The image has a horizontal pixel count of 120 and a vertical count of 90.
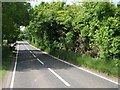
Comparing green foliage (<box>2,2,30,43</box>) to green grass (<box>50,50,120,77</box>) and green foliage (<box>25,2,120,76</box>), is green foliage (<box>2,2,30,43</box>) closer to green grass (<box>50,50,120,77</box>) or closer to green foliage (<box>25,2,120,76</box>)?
green foliage (<box>25,2,120,76</box>)

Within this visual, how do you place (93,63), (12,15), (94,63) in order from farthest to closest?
(12,15)
(93,63)
(94,63)

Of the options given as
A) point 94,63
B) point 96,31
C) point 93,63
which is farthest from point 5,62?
point 96,31

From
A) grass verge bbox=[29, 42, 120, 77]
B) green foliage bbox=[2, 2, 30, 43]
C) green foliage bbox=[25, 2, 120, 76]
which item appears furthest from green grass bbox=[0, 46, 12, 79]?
green foliage bbox=[25, 2, 120, 76]

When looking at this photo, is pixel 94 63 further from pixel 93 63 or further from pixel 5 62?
pixel 5 62

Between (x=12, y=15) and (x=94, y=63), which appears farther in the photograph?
(x=12, y=15)

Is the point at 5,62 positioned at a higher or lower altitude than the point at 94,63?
lower

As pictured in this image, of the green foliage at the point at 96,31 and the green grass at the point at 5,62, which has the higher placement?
the green foliage at the point at 96,31

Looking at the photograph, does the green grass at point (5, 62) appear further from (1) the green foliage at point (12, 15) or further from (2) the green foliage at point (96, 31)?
(2) the green foliage at point (96, 31)

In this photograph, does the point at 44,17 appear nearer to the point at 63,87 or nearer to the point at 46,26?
the point at 46,26

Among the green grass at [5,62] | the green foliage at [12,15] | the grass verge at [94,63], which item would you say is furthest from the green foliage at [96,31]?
A: the green grass at [5,62]

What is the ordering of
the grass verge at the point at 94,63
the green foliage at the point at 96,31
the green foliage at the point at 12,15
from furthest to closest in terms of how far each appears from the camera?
the green foliage at the point at 12,15 → the green foliage at the point at 96,31 → the grass verge at the point at 94,63

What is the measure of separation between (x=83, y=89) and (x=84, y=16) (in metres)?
12.0

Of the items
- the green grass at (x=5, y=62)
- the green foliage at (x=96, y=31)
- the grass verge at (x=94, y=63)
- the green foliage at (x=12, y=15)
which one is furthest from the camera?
the green foliage at (x=12, y=15)

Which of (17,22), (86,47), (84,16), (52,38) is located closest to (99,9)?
(84,16)
